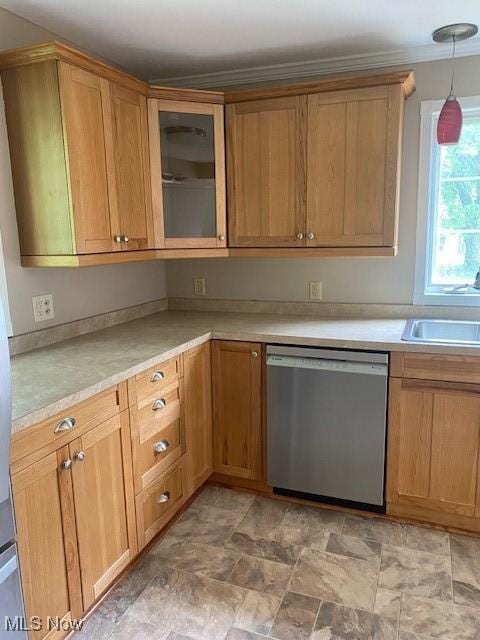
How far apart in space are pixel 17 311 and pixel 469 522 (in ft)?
7.41

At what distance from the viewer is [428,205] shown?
261 centimetres

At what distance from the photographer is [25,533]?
4.69 feet

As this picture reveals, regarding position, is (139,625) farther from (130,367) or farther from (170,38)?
(170,38)

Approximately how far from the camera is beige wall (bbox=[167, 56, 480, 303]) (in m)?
2.49

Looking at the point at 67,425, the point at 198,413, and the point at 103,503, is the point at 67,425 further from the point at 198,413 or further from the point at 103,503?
the point at 198,413

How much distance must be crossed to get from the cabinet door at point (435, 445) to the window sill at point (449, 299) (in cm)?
66

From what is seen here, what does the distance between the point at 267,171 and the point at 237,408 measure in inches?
49.6

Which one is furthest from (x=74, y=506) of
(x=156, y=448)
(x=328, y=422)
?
(x=328, y=422)

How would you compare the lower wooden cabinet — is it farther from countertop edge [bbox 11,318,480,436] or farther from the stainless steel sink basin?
the stainless steel sink basin

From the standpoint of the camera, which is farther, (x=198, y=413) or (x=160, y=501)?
(x=198, y=413)

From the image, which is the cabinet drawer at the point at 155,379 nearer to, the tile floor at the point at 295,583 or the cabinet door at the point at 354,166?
the tile floor at the point at 295,583

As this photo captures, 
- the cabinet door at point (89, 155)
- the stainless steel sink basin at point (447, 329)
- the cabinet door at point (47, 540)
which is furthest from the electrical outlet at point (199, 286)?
the cabinet door at point (47, 540)

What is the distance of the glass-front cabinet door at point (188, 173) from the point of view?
2.47m

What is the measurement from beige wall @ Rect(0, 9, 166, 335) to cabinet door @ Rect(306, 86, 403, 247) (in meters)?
1.11
